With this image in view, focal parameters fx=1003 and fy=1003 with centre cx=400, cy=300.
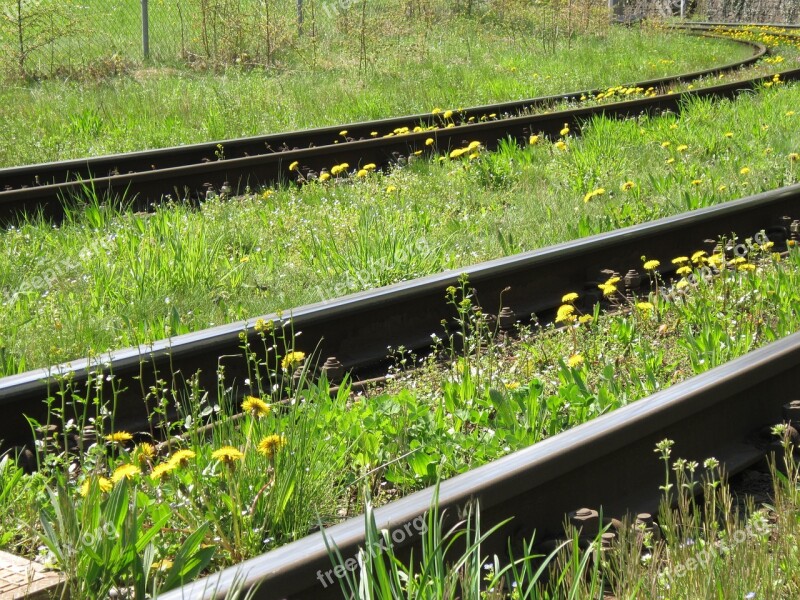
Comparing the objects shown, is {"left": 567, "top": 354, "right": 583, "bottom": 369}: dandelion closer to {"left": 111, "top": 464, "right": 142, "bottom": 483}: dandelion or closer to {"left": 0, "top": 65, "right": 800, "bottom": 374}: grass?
{"left": 0, "top": 65, "right": 800, "bottom": 374}: grass

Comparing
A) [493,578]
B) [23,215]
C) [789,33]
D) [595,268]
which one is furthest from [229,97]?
[789,33]

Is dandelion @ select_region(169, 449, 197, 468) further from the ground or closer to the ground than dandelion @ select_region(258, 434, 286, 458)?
further from the ground

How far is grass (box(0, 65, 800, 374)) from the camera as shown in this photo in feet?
17.0

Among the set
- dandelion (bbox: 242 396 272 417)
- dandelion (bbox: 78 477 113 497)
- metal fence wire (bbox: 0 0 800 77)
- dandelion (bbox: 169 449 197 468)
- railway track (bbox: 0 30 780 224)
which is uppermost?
metal fence wire (bbox: 0 0 800 77)

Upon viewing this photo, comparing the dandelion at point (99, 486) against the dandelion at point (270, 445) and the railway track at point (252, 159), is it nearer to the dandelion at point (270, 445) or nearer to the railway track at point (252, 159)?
the dandelion at point (270, 445)

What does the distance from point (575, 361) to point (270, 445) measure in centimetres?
176

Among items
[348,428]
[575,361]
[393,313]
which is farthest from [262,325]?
[575,361]

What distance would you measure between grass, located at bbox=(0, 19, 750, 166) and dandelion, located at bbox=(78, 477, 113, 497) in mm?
7609

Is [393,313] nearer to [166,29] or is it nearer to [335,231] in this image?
[335,231]

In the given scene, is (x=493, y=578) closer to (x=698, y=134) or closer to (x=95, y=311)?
(x=95, y=311)

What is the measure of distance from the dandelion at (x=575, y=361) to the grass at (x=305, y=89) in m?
7.02

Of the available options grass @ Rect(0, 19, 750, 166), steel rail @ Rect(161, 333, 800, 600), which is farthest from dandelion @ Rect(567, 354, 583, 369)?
grass @ Rect(0, 19, 750, 166)

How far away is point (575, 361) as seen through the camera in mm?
4328

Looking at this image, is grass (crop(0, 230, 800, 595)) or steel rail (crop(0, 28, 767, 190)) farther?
steel rail (crop(0, 28, 767, 190))
